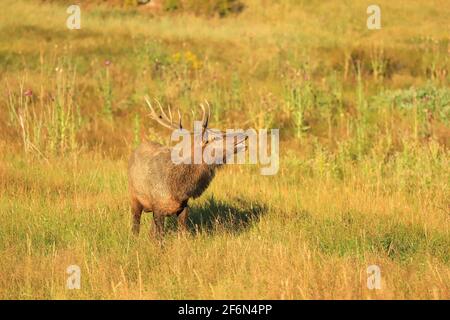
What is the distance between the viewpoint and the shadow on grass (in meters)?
7.20

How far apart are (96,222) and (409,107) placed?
7.90 meters

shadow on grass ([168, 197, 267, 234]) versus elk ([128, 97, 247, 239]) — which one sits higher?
elk ([128, 97, 247, 239])

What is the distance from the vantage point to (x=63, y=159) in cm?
1030

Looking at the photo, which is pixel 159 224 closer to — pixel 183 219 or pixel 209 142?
pixel 183 219

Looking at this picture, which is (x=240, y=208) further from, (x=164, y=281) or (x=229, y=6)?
(x=229, y=6)

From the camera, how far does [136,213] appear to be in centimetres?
710

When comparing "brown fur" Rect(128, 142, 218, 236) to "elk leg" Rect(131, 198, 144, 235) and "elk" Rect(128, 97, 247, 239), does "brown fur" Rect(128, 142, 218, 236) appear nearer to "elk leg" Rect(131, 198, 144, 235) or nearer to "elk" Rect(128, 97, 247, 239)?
"elk" Rect(128, 97, 247, 239)

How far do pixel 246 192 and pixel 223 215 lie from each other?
37.2 inches

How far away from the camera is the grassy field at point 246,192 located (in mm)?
5473

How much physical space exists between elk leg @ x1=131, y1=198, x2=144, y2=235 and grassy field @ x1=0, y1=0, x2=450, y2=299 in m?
Answer: 0.13

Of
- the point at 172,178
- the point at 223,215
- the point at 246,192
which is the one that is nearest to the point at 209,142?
the point at 172,178

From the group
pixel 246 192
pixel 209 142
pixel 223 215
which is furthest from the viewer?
pixel 246 192

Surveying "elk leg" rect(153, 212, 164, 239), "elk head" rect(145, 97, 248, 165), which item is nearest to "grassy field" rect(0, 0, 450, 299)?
"elk leg" rect(153, 212, 164, 239)
